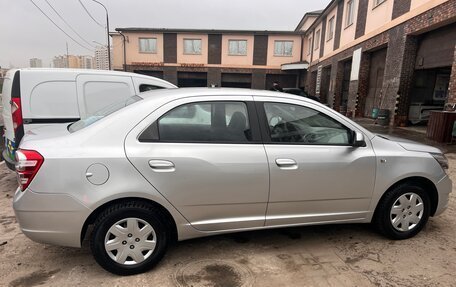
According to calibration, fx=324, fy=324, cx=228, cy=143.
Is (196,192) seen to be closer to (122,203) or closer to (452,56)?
(122,203)

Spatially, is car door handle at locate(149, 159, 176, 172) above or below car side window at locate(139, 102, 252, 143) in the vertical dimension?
below

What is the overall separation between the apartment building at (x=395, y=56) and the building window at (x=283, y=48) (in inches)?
390

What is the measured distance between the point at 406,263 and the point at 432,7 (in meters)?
10.4

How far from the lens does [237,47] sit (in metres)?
31.8

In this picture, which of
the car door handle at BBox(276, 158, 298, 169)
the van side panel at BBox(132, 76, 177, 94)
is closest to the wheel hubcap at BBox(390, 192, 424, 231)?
the car door handle at BBox(276, 158, 298, 169)

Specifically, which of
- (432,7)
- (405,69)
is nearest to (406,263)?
(432,7)

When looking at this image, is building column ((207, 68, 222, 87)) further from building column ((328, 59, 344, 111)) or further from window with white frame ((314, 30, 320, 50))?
building column ((328, 59, 344, 111))

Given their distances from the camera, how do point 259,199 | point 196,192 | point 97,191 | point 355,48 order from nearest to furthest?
point 97,191, point 196,192, point 259,199, point 355,48

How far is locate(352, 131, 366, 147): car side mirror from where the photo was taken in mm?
3266

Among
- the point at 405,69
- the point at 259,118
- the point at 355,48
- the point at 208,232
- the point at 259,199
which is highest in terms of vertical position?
the point at 355,48

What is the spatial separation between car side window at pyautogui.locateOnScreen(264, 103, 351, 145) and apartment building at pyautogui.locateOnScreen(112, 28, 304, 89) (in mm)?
29130

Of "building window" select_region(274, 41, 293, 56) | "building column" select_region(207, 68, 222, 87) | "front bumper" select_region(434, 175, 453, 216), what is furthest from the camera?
"building column" select_region(207, 68, 222, 87)

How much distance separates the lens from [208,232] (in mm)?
3074

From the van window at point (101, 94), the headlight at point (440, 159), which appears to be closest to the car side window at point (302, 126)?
the headlight at point (440, 159)
